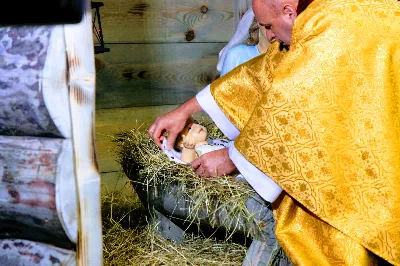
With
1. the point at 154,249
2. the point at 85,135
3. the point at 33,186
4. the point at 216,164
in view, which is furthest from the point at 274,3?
the point at 154,249

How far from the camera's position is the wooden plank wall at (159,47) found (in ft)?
8.93

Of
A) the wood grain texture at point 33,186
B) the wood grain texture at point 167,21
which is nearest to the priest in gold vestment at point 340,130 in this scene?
the wood grain texture at point 33,186

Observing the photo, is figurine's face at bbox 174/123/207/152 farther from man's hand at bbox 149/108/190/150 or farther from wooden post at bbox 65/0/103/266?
wooden post at bbox 65/0/103/266

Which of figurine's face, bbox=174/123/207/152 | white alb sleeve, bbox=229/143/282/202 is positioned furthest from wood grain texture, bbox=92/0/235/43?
white alb sleeve, bbox=229/143/282/202

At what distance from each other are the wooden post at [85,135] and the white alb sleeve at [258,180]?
1.36 ft

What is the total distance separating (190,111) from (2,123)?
2.29 ft

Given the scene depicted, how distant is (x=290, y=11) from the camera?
167 centimetres

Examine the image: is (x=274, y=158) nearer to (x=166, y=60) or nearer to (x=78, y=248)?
(x=78, y=248)

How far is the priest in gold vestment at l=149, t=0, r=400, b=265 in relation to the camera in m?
1.52

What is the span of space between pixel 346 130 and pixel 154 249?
0.94m

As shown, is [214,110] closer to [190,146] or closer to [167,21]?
[190,146]

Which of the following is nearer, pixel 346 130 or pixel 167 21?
pixel 346 130

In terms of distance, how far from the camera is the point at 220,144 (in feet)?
7.32

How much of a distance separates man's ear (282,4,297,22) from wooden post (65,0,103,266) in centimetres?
60
